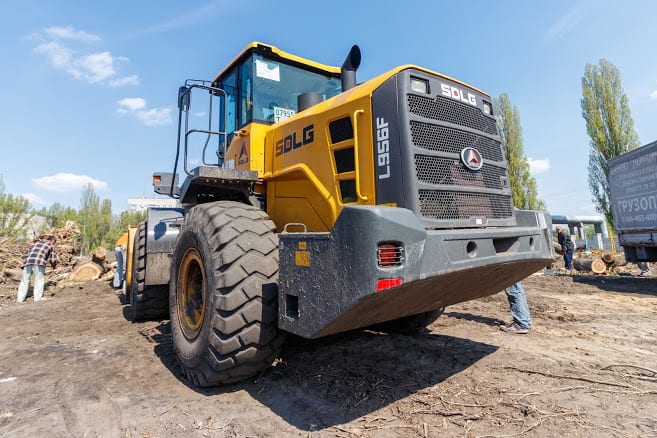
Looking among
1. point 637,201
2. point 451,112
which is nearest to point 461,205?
point 451,112

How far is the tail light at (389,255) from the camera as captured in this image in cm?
212

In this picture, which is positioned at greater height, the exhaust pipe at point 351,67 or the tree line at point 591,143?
the tree line at point 591,143

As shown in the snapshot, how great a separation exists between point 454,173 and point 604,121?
2799 cm

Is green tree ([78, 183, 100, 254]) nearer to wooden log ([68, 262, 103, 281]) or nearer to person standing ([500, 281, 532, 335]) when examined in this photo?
wooden log ([68, 262, 103, 281])

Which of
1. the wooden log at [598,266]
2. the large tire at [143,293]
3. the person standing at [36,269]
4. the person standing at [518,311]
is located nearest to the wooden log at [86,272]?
the person standing at [36,269]

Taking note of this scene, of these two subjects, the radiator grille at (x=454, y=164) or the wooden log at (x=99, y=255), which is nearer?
the radiator grille at (x=454, y=164)

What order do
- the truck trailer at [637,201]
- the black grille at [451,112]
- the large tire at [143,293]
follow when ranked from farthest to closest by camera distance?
the truck trailer at [637,201] → the large tire at [143,293] → the black grille at [451,112]

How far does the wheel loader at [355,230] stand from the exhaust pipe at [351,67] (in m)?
0.01

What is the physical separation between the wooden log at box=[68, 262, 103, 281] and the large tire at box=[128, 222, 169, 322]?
28.7 ft

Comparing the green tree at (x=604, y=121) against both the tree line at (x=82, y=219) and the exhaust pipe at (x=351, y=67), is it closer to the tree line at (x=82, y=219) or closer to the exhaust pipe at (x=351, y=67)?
the exhaust pipe at (x=351, y=67)

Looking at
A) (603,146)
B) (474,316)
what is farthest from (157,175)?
(603,146)

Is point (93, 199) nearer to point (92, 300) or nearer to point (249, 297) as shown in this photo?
point (92, 300)

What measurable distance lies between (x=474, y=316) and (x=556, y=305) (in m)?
2.01

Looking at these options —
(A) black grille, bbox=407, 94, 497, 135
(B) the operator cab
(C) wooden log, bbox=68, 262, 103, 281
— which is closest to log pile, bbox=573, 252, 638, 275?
(A) black grille, bbox=407, 94, 497, 135
